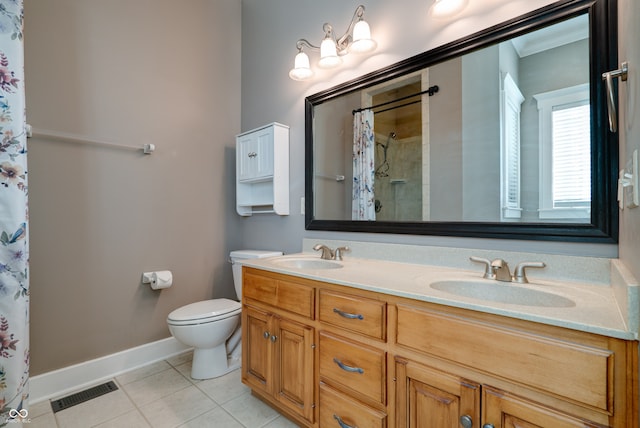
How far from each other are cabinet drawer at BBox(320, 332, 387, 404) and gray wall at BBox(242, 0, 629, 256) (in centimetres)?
65

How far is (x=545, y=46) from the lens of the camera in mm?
1188

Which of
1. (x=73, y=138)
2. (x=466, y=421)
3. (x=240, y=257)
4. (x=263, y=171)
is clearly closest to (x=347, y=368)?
(x=466, y=421)

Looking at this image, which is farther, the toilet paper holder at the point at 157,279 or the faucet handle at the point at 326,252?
the toilet paper holder at the point at 157,279

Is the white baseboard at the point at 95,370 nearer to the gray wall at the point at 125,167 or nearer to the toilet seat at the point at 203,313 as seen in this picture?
the gray wall at the point at 125,167

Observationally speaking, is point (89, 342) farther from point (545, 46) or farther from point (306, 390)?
point (545, 46)

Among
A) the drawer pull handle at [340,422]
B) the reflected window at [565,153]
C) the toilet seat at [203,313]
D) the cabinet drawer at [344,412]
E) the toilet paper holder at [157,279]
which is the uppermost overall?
the reflected window at [565,153]

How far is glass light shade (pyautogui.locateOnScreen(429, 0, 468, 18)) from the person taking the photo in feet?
4.37

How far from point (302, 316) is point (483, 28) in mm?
1527

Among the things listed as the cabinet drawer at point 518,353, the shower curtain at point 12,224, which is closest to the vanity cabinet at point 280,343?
the cabinet drawer at point 518,353

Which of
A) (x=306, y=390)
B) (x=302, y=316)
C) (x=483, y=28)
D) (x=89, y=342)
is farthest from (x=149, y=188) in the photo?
(x=483, y=28)

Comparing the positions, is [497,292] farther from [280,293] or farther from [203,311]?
[203,311]

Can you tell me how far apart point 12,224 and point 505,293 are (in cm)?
210

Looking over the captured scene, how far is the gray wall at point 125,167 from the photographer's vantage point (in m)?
1.74

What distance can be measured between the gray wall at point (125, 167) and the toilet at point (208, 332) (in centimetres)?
45
